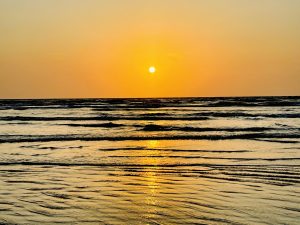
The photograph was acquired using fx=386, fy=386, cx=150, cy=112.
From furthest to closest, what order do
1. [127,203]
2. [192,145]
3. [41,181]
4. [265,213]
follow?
[192,145], [41,181], [127,203], [265,213]

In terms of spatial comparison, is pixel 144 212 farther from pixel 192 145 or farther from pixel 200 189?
pixel 192 145

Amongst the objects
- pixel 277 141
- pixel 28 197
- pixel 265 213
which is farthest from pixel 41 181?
pixel 277 141

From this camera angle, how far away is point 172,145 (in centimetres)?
1722

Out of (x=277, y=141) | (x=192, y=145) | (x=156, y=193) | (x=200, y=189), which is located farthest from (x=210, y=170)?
(x=277, y=141)

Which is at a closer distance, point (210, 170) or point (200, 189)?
point (200, 189)

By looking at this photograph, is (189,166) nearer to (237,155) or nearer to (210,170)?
(210,170)

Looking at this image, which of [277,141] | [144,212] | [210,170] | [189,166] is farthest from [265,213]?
[277,141]

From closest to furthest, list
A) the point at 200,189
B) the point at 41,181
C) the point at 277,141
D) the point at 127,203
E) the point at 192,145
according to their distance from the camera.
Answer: the point at 127,203 < the point at 200,189 < the point at 41,181 < the point at 192,145 < the point at 277,141

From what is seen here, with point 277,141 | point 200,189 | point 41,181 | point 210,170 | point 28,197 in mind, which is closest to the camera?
point 28,197

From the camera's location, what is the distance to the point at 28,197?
7.46 meters

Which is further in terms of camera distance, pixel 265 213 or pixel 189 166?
pixel 189 166

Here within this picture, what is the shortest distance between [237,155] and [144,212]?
26.1 feet

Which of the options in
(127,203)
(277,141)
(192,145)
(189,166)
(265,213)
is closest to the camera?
(265,213)

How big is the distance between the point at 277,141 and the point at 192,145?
4.31 meters
